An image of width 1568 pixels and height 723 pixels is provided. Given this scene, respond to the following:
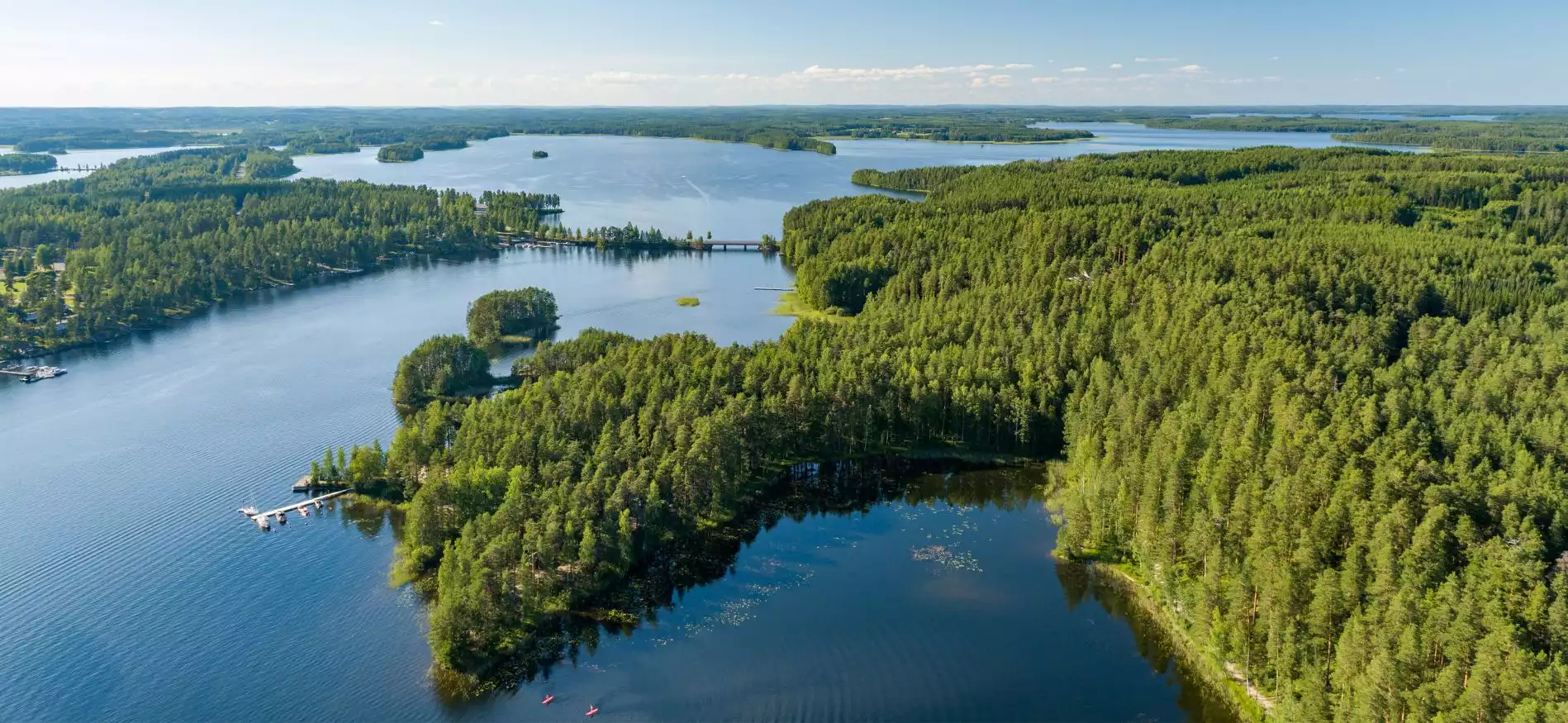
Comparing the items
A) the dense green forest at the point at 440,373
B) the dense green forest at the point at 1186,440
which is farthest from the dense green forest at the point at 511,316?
the dense green forest at the point at 1186,440

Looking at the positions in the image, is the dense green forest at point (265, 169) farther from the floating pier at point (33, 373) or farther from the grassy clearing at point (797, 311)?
the grassy clearing at point (797, 311)

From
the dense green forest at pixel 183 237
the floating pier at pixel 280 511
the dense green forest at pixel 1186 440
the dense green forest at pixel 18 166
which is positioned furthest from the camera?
the dense green forest at pixel 18 166

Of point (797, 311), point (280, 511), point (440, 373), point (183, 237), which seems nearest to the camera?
point (280, 511)

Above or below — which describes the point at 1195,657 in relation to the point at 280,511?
below

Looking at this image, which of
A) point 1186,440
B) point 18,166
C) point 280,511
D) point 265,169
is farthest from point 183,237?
point 18,166

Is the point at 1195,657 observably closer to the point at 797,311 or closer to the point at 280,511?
the point at 280,511

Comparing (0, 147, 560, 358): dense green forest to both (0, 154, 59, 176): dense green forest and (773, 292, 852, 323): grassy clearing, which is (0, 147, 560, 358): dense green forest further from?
(0, 154, 59, 176): dense green forest

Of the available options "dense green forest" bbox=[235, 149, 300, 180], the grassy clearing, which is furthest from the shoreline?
"dense green forest" bbox=[235, 149, 300, 180]
